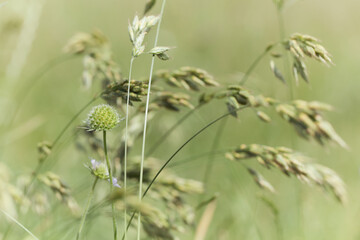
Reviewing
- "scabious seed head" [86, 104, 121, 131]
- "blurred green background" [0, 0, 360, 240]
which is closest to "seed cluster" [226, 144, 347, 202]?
"blurred green background" [0, 0, 360, 240]

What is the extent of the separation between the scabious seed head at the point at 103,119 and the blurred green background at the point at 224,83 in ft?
1.10

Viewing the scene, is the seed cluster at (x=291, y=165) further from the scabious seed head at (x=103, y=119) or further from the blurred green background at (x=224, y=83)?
the scabious seed head at (x=103, y=119)

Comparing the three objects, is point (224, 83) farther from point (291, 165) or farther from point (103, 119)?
point (103, 119)

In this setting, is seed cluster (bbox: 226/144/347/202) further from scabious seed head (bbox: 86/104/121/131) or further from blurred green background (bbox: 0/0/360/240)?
scabious seed head (bbox: 86/104/121/131)

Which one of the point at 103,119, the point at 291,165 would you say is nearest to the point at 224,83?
the point at 291,165

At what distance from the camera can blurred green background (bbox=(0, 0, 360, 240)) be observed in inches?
118

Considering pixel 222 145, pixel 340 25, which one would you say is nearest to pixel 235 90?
pixel 222 145

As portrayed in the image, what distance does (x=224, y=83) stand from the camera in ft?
12.3

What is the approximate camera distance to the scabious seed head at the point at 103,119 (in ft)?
5.57

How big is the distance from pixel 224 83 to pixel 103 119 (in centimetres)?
216

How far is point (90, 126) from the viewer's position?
173 cm

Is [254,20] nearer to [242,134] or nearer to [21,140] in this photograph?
[242,134]

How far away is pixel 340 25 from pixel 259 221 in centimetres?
442

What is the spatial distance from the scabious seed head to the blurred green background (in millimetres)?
337
